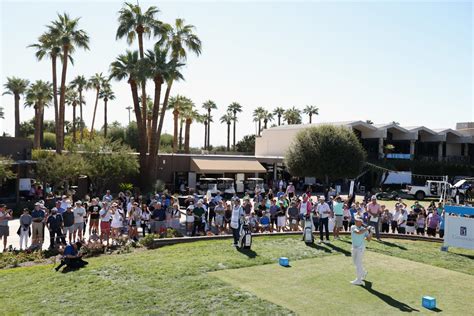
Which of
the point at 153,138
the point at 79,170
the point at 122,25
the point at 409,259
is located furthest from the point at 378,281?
the point at 122,25

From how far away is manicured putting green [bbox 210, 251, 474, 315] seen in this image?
904 cm

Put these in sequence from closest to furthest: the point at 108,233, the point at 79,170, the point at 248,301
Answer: the point at 248,301 < the point at 108,233 < the point at 79,170

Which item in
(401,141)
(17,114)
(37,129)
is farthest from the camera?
(401,141)

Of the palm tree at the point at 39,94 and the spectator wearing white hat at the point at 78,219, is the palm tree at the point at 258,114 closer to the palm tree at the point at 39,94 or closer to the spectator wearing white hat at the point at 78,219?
the palm tree at the point at 39,94

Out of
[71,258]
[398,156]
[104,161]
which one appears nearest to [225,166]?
[104,161]

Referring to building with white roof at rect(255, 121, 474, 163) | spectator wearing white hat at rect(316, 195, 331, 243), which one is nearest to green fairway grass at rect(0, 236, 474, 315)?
spectator wearing white hat at rect(316, 195, 331, 243)

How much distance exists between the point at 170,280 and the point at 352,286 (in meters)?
4.28

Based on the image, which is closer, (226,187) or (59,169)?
(59,169)

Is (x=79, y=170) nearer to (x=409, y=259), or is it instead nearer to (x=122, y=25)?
(x=122, y=25)

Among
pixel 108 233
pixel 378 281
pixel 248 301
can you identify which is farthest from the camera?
pixel 108 233

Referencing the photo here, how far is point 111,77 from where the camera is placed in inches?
1259

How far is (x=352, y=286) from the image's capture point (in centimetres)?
1035

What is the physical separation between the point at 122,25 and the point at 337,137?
60.6 ft

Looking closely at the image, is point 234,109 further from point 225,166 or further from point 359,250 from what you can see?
point 359,250
